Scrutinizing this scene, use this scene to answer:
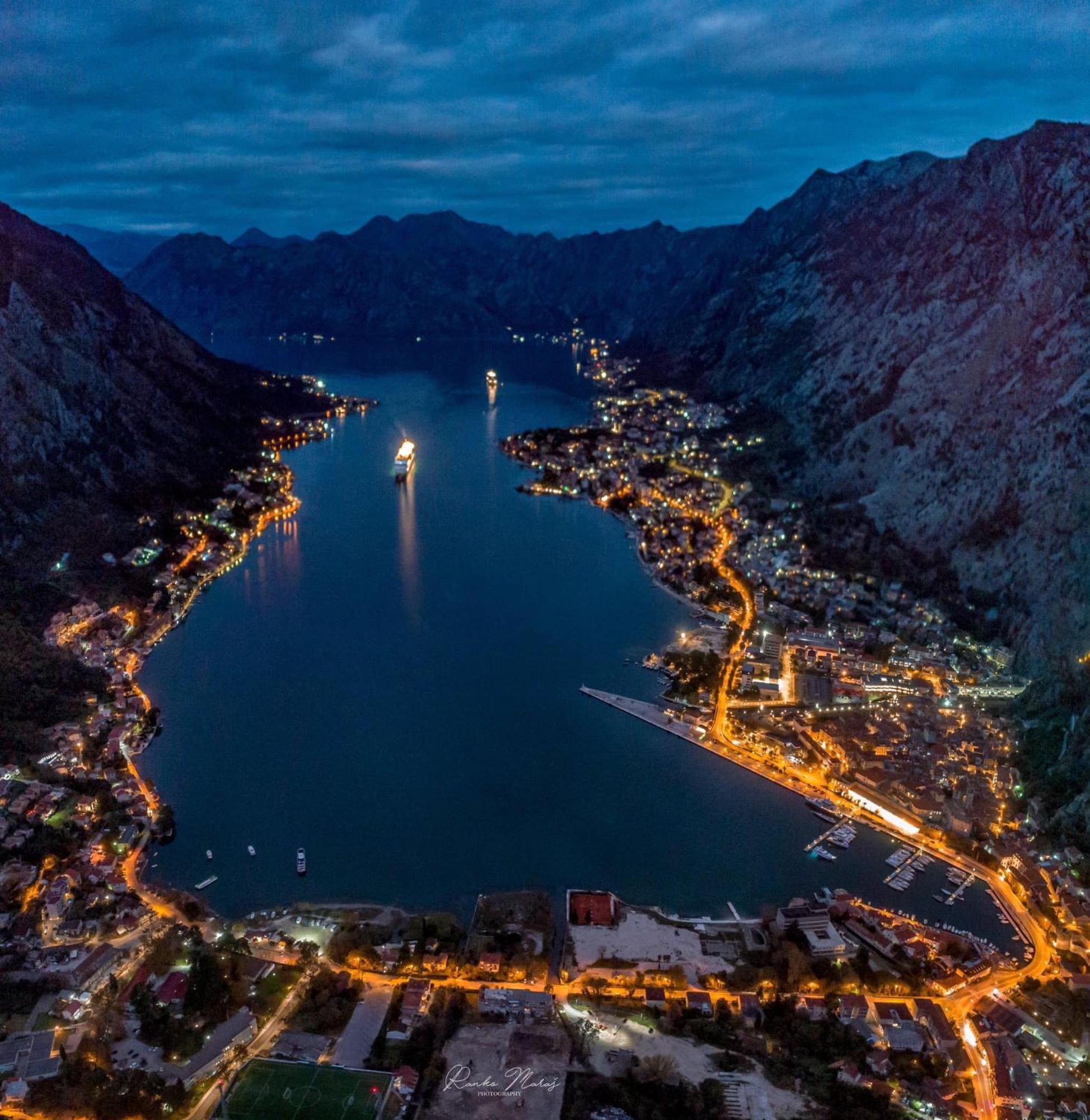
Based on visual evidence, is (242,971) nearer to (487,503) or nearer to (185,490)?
(185,490)

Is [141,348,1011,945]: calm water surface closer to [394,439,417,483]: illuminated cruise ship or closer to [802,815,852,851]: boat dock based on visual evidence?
[802,815,852,851]: boat dock

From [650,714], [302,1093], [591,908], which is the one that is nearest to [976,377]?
[650,714]

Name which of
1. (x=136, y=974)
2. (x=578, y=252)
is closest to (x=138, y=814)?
(x=136, y=974)

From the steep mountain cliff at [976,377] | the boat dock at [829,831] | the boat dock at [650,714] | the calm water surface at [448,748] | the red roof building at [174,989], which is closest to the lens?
the red roof building at [174,989]

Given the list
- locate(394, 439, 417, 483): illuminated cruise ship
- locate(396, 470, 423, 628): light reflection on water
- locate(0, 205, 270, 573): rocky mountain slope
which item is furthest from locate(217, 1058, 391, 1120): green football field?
locate(394, 439, 417, 483): illuminated cruise ship

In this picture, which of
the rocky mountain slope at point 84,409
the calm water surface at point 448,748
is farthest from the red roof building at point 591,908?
the rocky mountain slope at point 84,409

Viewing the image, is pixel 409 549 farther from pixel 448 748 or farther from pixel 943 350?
pixel 943 350

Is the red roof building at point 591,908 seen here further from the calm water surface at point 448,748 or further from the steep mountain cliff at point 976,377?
the steep mountain cliff at point 976,377
